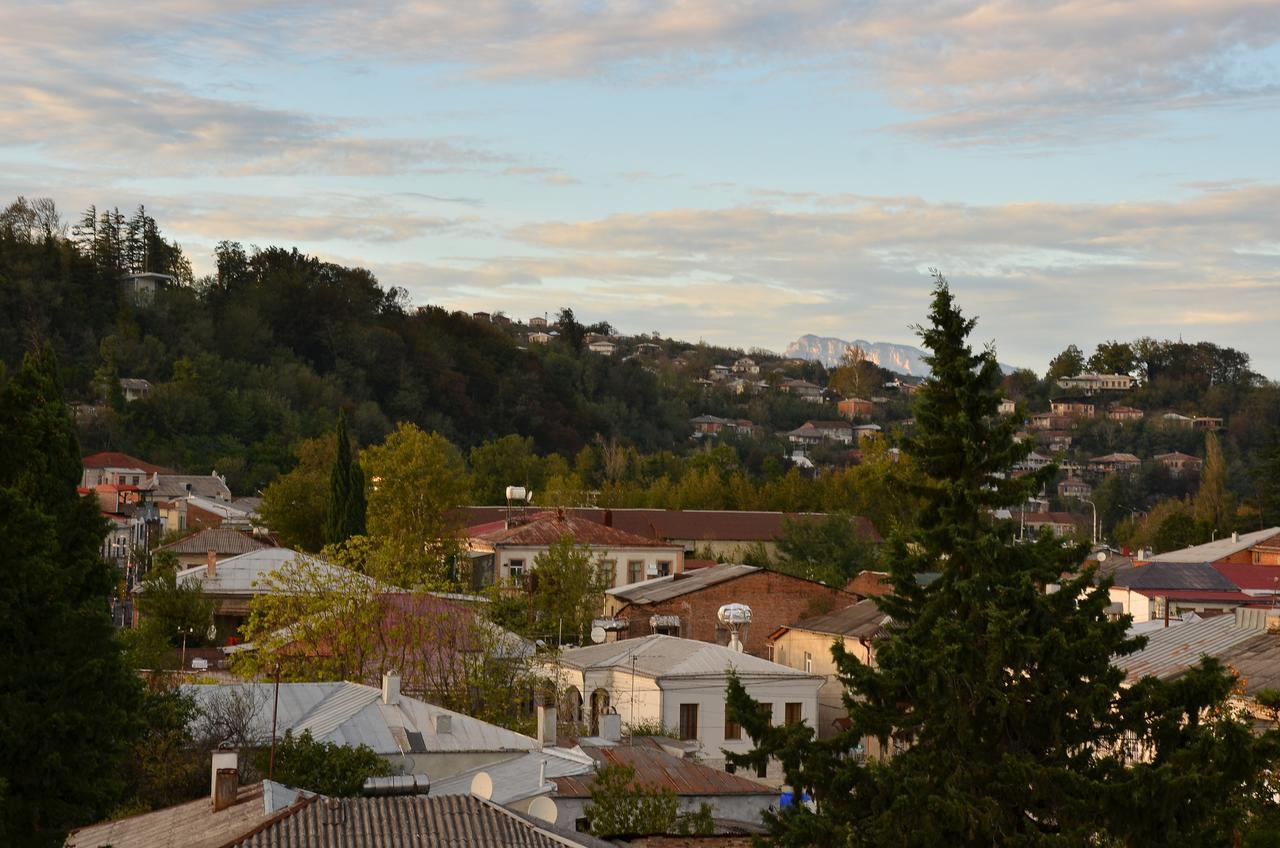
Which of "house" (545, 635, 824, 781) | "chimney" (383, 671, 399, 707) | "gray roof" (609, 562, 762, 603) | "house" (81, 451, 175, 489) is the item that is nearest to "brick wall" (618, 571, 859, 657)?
"gray roof" (609, 562, 762, 603)

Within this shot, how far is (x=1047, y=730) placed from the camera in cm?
1449

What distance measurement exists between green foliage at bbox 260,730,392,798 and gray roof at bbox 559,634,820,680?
35.3 ft

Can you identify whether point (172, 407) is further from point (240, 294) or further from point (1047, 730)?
point (1047, 730)

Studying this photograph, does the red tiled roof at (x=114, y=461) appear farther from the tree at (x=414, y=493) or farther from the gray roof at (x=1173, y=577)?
the gray roof at (x=1173, y=577)

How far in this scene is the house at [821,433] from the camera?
7116 inches

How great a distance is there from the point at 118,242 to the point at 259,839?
12117cm

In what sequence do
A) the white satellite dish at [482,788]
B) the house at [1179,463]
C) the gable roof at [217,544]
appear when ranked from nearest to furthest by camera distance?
the white satellite dish at [482,788], the gable roof at [217,544], the house at [1179,463]

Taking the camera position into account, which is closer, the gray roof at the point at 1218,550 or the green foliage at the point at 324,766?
the green foliage at the point at 324,766

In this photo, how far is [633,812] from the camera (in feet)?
66.8

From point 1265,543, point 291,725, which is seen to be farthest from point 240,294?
point 291,725

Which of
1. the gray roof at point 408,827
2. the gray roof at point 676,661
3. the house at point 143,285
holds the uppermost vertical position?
the house at point 143,285

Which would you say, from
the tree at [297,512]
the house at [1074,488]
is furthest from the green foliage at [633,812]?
the house at [1074,488]

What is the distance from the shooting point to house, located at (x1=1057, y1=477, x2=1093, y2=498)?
157 m

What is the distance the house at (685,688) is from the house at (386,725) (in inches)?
280
